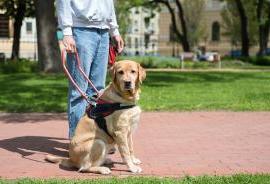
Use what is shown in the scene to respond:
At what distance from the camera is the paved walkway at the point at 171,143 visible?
6.64m

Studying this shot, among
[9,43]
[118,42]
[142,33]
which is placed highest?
[142,33]

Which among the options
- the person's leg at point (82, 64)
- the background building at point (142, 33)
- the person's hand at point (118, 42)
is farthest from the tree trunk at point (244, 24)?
the background building at point (142, 33)

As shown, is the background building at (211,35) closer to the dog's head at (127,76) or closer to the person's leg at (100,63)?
the person's leg at (100,63)

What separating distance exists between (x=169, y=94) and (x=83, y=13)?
26.4 feet

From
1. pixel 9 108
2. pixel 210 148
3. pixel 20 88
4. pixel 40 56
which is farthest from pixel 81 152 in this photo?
pixel 40 56

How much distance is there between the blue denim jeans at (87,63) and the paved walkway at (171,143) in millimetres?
747

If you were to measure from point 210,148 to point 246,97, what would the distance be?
21.4ft

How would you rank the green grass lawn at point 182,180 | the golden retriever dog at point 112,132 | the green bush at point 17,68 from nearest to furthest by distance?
the green grass lawn at point 182,180, the golden retriever dog at point 112,132, the green bush at point 17,68

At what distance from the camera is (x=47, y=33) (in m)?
21.2

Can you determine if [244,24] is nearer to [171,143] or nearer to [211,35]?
[171,143]

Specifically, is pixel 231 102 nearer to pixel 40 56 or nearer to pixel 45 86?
pixel 45 86

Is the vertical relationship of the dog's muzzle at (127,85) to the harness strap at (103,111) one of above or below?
above

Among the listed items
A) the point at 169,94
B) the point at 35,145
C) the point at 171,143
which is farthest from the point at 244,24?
the point at 35,145

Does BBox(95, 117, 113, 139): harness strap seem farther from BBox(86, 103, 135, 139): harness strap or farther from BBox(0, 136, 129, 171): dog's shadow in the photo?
BBox(0, 136, 129, 171): dog's shadow
